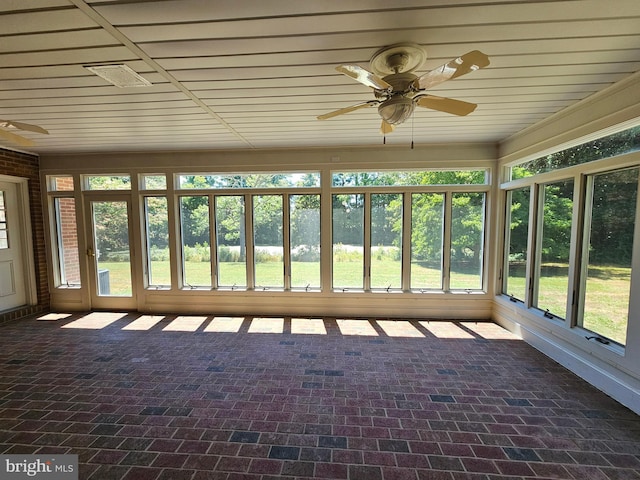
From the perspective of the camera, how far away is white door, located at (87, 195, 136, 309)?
4.70m

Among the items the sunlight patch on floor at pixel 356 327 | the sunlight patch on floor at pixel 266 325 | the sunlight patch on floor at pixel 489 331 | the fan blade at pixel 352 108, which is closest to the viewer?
the fan blade at pixel 352 108

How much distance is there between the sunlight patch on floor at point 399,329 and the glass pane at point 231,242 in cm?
235

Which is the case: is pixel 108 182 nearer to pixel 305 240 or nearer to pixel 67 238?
pixel 67 238

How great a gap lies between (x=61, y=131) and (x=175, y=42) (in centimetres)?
284

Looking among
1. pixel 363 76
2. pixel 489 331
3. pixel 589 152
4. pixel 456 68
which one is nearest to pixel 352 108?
pixel 363 76

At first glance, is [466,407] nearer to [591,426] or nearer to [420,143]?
[591,426]

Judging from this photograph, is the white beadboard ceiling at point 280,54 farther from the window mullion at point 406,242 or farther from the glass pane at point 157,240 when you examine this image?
the glass pane at point 157,240

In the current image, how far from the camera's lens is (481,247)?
14.3 feet

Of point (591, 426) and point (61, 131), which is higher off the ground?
point (61, 131)

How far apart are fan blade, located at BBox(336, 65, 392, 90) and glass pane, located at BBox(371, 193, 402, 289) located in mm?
2575

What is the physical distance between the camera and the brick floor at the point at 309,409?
1.75 meters

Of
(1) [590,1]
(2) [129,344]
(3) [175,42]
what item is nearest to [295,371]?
(2) [129,344]

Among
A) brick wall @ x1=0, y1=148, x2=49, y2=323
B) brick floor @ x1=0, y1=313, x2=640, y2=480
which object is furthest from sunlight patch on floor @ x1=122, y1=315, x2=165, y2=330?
brick wall @ x1=0, y1=148, x2=49, y2=323

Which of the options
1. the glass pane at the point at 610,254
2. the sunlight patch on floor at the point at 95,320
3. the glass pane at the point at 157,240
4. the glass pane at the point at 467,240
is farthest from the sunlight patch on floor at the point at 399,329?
the sunlight patch on floor at the point at 95,320
